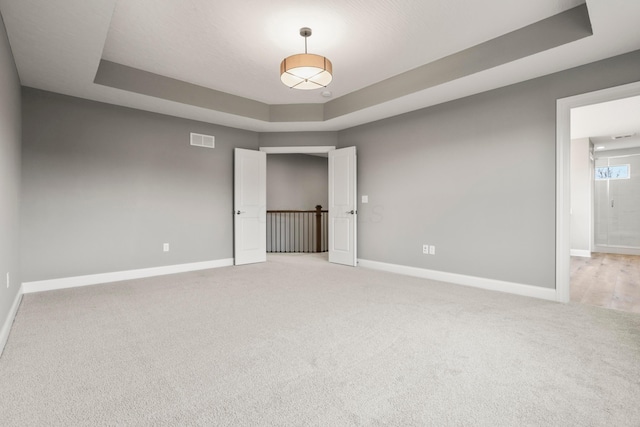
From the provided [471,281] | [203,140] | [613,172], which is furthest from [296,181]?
[613,172]

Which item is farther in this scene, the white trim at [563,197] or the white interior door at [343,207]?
the white interior door at [343,207]

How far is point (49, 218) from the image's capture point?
3932mm

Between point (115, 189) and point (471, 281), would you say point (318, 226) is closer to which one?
point (471, 281)

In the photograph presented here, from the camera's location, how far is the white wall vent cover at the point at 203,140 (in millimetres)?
5208

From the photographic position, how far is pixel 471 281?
13.4ft

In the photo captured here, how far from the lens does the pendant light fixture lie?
9.77ft

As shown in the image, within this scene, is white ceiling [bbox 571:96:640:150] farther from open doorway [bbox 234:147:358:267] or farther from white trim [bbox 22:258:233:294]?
white trim [bbox 22:258:233:294]

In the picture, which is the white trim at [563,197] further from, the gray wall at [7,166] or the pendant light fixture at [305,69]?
the gray wall at [7,166]

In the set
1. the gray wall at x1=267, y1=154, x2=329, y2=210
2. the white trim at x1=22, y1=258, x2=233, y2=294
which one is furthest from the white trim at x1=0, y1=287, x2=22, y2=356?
the gray wall at x1=267, y1=154, x2=329, y2=210

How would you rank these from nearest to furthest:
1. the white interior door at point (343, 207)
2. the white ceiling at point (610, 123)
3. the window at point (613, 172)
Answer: the white ceiling at point (610, 123)
the white interior door at point (343, 207)
the window at point (613, 172)

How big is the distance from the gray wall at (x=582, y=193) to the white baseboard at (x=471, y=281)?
4698mm

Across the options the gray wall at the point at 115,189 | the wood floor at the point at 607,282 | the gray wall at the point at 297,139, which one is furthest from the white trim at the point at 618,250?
the gray wall at the point at 115,189

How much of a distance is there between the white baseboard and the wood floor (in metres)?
0.36

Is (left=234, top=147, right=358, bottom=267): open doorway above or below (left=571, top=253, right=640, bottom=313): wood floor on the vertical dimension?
above
